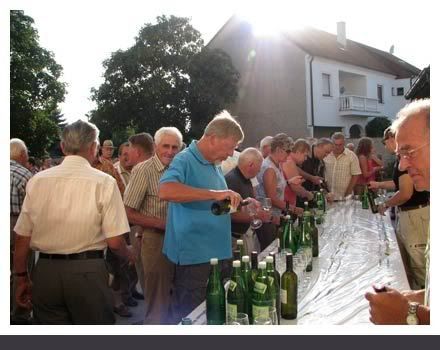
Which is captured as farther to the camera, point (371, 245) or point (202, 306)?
point (371, 245)

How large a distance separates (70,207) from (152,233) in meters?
0.95

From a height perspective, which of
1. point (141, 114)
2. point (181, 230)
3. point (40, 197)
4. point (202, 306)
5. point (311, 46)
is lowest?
point (202, 306)

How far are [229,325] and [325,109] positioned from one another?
1986 centimetres

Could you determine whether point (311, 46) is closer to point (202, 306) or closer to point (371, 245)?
point (371, 245)

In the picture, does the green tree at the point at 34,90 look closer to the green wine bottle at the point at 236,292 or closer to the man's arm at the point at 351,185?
the man's arm at the point at 351,185

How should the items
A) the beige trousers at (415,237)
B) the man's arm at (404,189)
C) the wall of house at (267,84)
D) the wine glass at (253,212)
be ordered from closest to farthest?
the wine glass at (253,212) → the beige trousers at (415,237) → the man's arm at (404,189) → the wall of house at (267,84)

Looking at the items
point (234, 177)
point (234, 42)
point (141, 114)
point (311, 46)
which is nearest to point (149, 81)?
point (141, 114)

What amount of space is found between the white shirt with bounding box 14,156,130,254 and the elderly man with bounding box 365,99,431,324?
1365 millimetres

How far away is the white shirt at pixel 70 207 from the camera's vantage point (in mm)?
2309

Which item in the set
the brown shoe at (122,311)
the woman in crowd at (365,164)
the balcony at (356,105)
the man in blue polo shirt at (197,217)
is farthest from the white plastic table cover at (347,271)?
the balcony at (356,105)

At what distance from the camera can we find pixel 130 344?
1.55 meters

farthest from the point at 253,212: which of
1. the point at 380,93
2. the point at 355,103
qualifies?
the point at 380,93

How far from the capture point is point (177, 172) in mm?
2498

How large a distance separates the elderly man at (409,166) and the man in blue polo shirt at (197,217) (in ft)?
2.99
